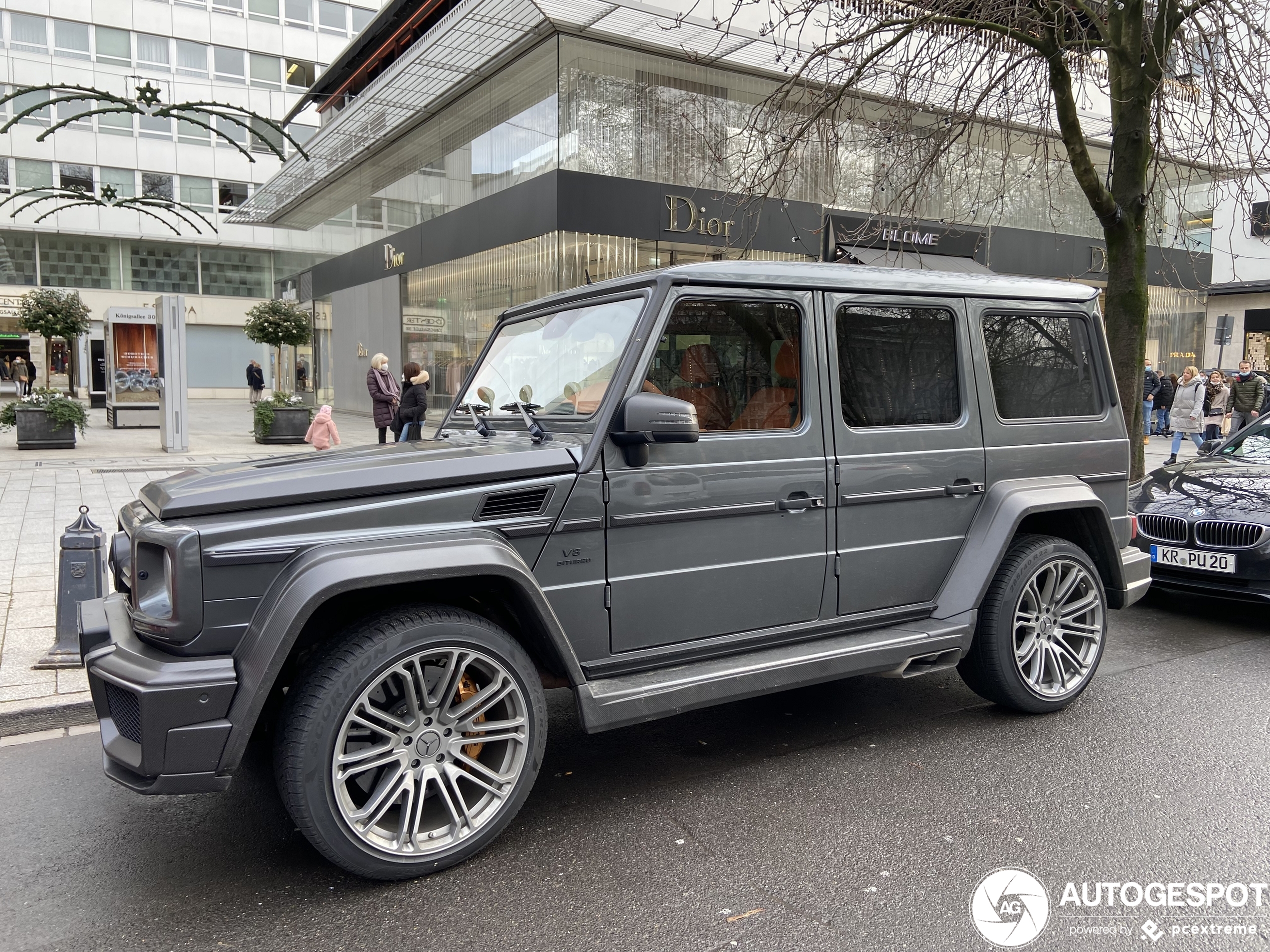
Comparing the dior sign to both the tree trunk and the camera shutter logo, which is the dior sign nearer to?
the tree trunk

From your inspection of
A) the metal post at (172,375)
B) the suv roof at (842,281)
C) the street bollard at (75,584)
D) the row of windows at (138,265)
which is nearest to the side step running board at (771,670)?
the suv roof at (842,281)

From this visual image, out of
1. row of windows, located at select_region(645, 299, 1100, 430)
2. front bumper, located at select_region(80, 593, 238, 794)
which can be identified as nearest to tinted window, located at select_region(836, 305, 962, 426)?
row of windows, located at select_region(645, 299, 1100, 430)

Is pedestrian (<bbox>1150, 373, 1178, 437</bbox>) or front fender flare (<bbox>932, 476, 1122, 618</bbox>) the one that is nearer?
front fender flare (<bbox>932, 476, 1122, 618</bbox>)

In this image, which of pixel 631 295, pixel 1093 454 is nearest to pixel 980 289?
pixel 1093 454

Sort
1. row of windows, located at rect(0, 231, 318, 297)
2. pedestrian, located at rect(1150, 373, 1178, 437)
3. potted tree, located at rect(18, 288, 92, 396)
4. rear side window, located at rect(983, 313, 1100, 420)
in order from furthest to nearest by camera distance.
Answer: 1. row of windows, located at rect(0, 231, 318, 297)
2. potted tree, located at rect(18, 288, 92, 396)
3. pedestrian, located at rect(1150, 373, 1178, 437)
4. rear side window, located at rect(983, 313, 1100, 420)

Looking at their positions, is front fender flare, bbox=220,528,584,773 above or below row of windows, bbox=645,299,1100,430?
below

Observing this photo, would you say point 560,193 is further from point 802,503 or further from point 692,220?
point 802,503

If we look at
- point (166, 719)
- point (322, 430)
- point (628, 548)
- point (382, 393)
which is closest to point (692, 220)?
point (382, 393)

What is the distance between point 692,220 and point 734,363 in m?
14.4

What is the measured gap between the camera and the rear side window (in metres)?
4.27

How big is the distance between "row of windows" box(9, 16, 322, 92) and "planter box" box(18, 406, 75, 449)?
3032 cm

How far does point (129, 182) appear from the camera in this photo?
40.2m

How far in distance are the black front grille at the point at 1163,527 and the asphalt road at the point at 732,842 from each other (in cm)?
179

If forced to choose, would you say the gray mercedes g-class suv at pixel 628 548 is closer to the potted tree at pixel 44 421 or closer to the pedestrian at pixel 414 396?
the pedestrian at pixel 414 396
